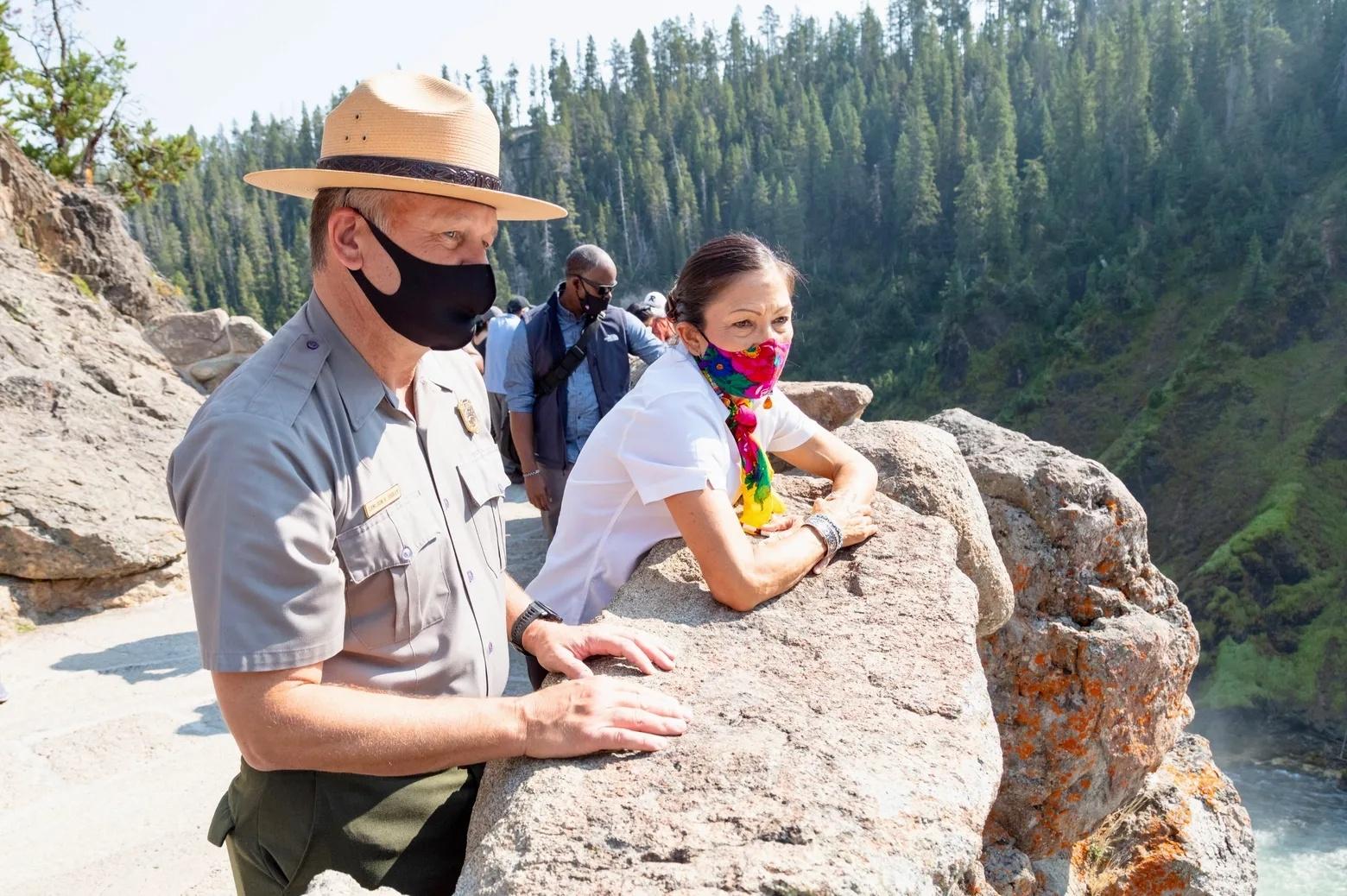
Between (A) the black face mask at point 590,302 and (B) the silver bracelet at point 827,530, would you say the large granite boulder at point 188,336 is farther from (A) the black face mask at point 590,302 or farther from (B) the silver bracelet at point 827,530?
(B) the silver bracelet at point 827,530

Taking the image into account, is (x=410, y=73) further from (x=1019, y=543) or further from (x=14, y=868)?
(x=14, y=868)

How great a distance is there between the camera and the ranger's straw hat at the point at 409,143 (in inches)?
72.4

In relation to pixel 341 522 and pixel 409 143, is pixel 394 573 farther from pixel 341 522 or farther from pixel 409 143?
pixel 409 143

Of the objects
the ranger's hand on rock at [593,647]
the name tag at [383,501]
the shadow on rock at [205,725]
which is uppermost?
the name tag at [383,501]

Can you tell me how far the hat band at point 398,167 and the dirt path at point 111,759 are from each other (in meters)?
2.90

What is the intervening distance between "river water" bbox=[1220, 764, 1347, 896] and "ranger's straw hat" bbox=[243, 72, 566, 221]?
22.0m

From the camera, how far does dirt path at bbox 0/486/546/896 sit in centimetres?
374

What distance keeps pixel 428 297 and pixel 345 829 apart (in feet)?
3.18

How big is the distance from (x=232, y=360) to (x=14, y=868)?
405 inches

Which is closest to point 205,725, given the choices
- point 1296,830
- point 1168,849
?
point 1168,849

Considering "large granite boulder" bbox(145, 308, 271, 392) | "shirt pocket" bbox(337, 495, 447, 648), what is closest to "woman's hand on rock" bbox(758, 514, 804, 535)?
"shirt pocket" bbox(337, 495, 447, 648)

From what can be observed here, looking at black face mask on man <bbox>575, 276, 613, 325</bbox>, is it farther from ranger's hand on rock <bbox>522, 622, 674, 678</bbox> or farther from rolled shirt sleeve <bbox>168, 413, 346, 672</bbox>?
rolled shirt sleeve <bbox>168, 413, 346, 672</bbox>

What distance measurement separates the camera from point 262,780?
1.78 m

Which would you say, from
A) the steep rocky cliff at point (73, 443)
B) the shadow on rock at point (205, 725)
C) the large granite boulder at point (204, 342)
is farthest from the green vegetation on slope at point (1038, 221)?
the shadow on rock at point (205, 725)
